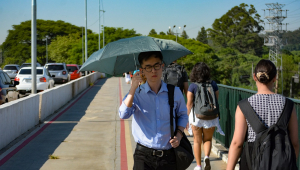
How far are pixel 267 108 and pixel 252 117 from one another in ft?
0.43

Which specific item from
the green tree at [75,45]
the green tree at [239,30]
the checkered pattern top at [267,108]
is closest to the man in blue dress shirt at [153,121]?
the checkered pattern top at [267,108]

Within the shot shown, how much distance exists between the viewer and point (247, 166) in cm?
318

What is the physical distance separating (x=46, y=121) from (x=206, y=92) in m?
6.97

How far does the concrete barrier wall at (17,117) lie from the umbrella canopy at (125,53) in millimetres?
4355

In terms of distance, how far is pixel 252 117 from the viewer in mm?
3117

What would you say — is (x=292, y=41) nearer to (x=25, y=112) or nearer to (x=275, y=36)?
(x=275, y=36)

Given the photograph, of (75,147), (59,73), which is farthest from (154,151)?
(59,73)

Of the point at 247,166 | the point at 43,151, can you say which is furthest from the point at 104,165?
the point at 247,166

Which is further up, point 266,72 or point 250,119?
point 266,72

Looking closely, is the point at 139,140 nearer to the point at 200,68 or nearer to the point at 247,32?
the point at 200,68

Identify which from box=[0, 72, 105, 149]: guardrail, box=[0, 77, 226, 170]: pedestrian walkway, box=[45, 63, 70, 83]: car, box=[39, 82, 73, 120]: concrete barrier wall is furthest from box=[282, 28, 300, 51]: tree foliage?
box=[0, 77, 226, 170]: pedestrian walkway

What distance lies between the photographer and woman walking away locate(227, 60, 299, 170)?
2.84 m

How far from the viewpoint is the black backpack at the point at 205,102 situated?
6082 millimetres

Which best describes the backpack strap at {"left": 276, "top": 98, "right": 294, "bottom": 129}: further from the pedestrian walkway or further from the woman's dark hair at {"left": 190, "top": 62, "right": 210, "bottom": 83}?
the pedestrian walkway
